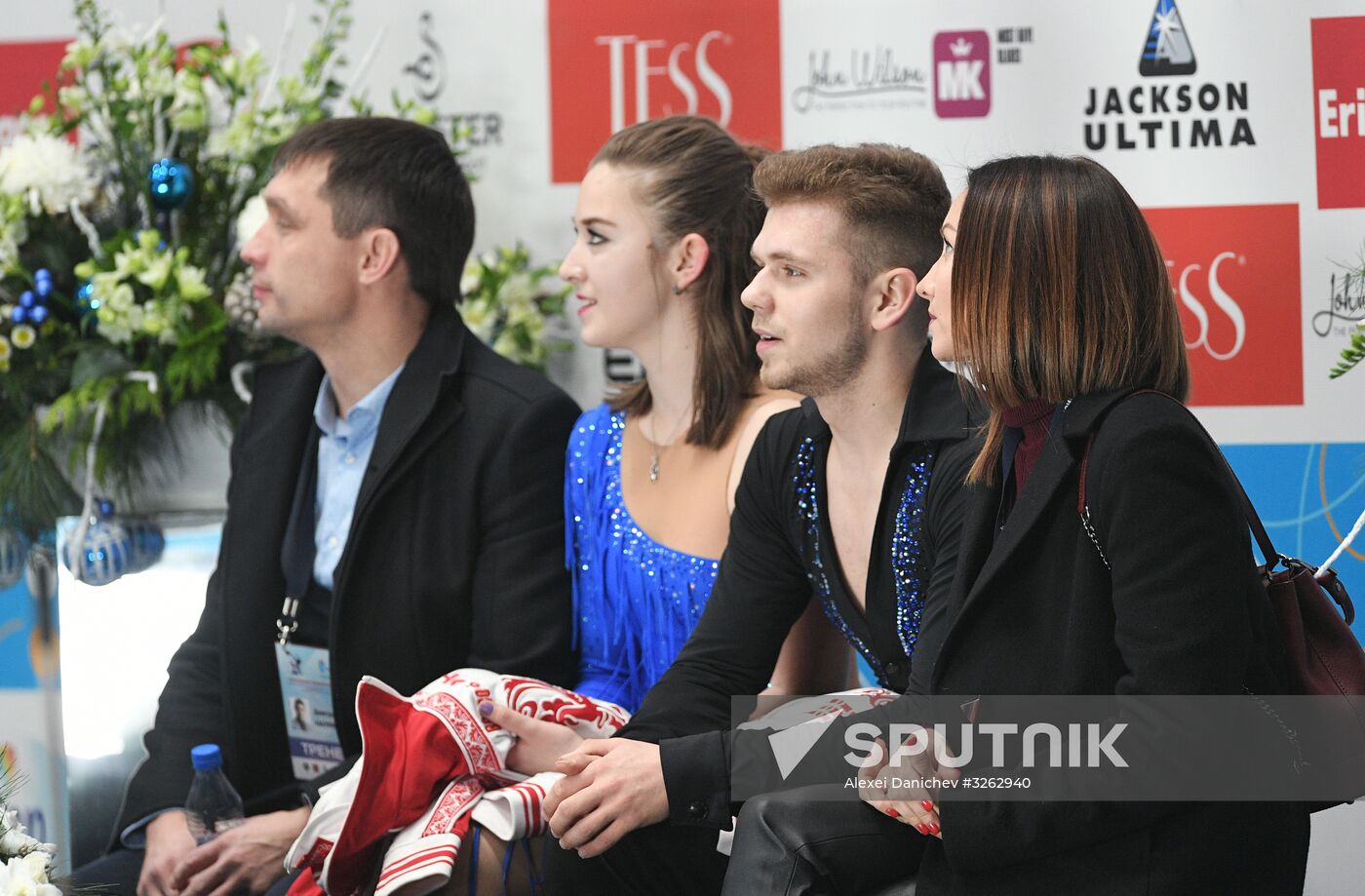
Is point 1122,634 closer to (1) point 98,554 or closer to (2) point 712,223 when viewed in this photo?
(2) point 712,223

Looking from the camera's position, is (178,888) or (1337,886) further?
(1337,886)

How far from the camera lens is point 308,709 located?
125 inches

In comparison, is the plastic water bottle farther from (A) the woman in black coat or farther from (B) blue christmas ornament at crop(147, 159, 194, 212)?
(A) the woman in black coat

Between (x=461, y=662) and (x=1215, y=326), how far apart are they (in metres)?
1.84

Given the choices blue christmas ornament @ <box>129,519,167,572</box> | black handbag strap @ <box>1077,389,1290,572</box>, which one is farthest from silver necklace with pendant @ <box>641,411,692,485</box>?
blue christmas ornament @ <box>129,519,167,572</box>

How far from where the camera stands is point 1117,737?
1779mm

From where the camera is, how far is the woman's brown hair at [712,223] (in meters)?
2.93

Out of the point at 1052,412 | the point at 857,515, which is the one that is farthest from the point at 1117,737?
the point at 857,515

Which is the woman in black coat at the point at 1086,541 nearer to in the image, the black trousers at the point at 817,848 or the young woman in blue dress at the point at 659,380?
the black trousers at the point at 817,848

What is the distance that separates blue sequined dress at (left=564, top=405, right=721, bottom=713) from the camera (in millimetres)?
2891

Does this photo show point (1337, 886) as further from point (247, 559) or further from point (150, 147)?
point (150, 147)

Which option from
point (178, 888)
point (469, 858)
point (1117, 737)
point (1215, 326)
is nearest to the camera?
point (1117, 737)

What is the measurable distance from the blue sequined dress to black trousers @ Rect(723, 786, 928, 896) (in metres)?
0.83
